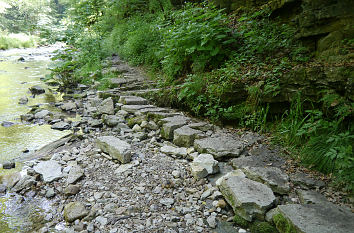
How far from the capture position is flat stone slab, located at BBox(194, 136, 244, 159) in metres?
2.96

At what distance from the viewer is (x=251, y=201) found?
2.01 m

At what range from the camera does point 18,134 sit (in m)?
4.86

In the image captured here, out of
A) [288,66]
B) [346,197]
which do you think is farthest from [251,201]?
[288,66]

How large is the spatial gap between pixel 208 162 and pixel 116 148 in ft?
4.40

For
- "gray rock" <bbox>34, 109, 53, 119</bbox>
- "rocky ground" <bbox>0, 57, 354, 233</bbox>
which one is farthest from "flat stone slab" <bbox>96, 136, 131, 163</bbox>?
"gray rock" <bbox>34, 109, 53, 119</bbox>

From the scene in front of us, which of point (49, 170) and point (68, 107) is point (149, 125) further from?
point (68, 107)

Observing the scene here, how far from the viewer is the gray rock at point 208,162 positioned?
8.91 ft

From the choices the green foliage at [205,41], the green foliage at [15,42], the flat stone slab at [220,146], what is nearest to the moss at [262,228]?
the flat stone slab at [220,146]

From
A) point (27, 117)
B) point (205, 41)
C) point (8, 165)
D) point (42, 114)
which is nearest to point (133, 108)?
point (205, 41)

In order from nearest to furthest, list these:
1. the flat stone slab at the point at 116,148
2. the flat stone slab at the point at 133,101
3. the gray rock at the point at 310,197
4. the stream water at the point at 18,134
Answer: the gray rock at the point at 310,197 → the stream water at the point at 18,134 → the flat stone slab at the point at 116,148 → the flat stone slab at the point at 133,101

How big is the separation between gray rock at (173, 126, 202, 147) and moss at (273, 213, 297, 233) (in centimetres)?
168

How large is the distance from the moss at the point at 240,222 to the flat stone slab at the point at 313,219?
0.24 meters

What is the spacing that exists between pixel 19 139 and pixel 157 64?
414cm

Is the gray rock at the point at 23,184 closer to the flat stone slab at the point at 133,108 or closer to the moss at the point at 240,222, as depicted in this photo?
the flat stone slab at the point at 133,108
